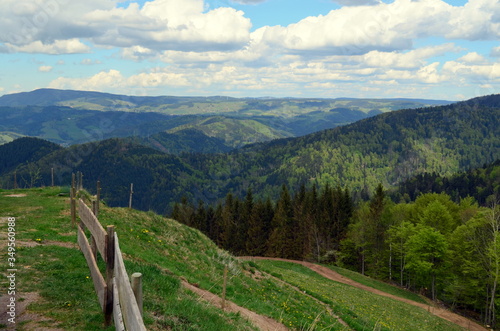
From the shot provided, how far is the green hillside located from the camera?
921 cm

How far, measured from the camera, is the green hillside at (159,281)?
9.21m

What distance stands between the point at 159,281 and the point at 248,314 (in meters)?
4.62

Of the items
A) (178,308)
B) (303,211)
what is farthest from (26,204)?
(303,211)

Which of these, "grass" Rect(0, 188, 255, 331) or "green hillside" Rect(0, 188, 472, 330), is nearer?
"grass" Rect(0, 188, 255, 331)

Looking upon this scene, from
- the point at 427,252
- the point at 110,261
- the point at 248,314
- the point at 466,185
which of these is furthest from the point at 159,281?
the point at 466,185

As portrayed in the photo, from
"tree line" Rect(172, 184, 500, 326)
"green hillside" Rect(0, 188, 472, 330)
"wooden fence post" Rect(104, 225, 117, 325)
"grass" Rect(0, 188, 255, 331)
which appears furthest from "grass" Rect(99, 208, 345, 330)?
"tree line" Rect(172, 184, 500, 326)

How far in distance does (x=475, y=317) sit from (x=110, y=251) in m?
70.8

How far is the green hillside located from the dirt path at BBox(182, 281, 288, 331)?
1.92 ft

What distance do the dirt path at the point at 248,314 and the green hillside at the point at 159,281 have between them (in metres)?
0.59

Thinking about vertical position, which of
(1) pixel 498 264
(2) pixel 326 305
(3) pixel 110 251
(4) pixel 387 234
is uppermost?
(3) pixel 110 251

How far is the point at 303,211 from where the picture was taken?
81.2m

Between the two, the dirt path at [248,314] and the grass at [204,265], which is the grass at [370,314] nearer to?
the grass at [204,265]

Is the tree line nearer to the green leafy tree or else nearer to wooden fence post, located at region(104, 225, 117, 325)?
the green leafy tree

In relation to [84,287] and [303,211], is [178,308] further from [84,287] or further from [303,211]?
[303,211]
